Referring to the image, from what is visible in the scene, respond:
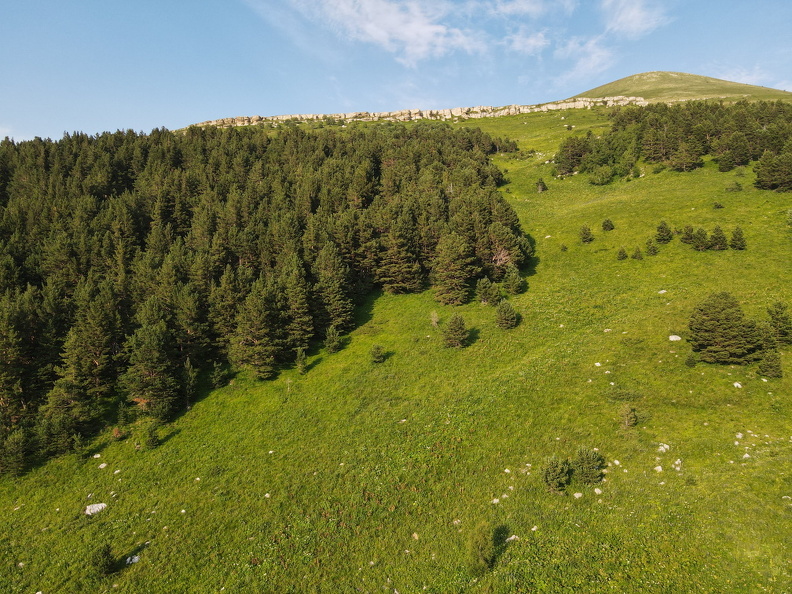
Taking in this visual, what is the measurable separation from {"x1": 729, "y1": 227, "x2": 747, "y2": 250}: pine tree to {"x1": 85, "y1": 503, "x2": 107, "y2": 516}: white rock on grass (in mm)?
72644

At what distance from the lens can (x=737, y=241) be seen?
47781 mm

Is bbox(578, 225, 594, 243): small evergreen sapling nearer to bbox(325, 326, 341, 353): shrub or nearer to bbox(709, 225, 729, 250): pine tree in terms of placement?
bbox(709, 225, 729, 250): pine tree

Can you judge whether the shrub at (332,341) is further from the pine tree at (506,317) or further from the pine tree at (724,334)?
the pine tree at (724,334)

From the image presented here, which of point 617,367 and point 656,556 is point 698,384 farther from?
point 656,556

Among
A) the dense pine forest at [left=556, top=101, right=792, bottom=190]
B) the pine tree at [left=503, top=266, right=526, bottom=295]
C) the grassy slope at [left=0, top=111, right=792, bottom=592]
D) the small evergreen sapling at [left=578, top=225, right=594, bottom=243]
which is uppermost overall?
the dense pine forest at [left=556, top=101, right=792, bottom=190]

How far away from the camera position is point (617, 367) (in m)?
31.7

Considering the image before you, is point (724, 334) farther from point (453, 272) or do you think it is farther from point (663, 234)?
point (663, 234)

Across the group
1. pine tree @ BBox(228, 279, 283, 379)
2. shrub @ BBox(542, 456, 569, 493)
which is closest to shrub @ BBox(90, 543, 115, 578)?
pine tree @ BBox(228, 279, 283, 379)

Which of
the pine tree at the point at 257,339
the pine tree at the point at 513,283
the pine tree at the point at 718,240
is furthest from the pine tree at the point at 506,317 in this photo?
the pine tree at the point at 718,240

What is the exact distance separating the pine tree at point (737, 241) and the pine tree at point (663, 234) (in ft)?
23.6

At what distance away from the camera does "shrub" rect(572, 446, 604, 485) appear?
21436 mm

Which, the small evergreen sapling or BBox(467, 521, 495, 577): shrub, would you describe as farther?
the small evergreen sapling

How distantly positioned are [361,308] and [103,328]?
3078 centimetres

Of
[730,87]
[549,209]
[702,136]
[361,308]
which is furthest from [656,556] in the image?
[730,87]
